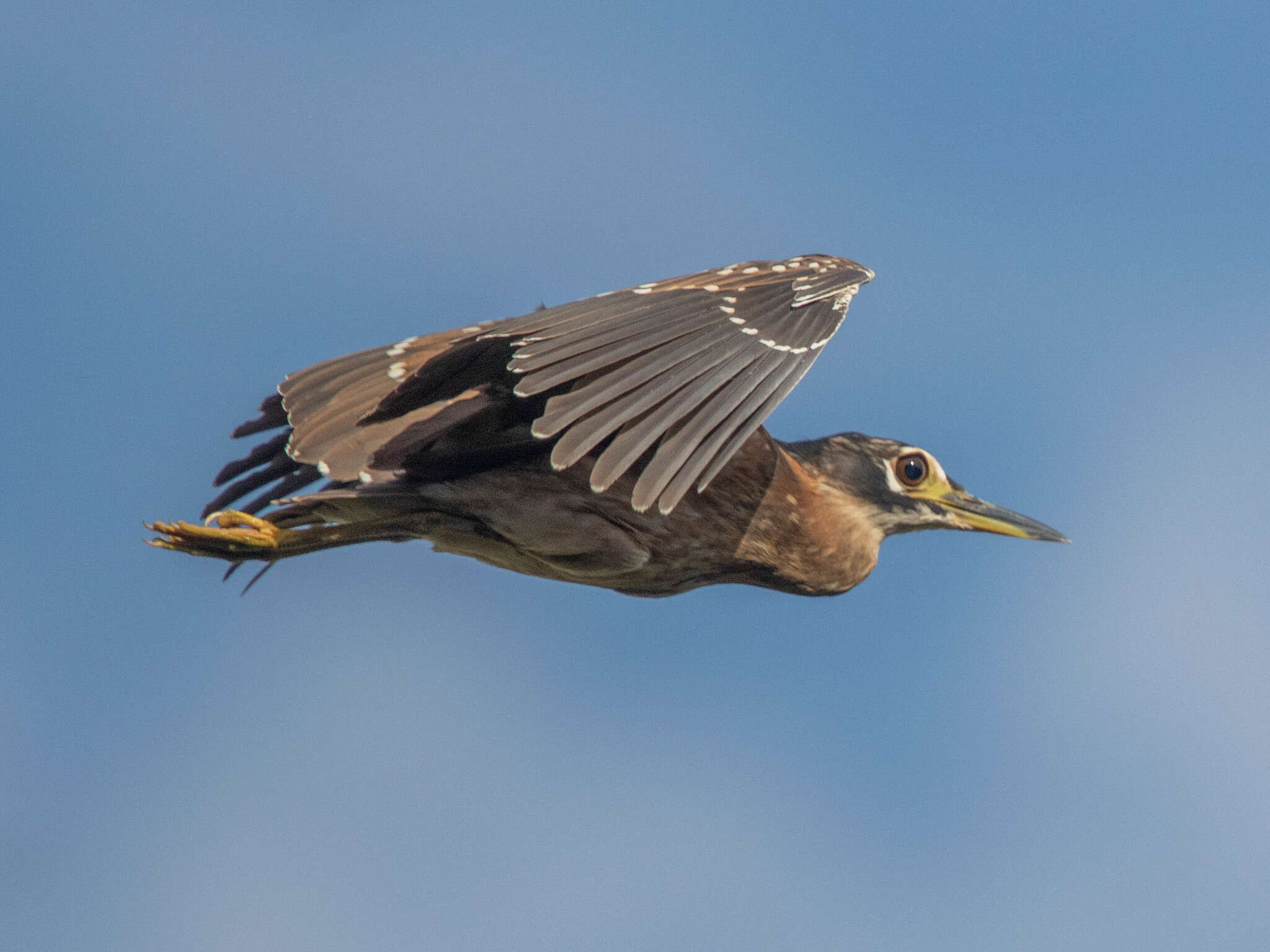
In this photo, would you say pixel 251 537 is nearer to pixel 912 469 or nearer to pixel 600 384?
pixel 600 384

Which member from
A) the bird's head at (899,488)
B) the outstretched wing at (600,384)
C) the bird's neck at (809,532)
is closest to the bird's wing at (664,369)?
the outstretched wing at (600,384)

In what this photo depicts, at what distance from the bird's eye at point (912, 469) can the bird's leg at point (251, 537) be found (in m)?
2.26

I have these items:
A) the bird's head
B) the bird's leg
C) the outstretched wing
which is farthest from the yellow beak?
the bird's leg

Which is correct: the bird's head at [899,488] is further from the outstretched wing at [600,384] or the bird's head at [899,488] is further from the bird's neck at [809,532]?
the outstretched wing at [600,384]

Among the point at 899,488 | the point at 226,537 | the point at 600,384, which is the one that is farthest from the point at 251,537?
the point at 899,488

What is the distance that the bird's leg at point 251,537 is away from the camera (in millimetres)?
6973

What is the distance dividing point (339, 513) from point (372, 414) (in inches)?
27.2

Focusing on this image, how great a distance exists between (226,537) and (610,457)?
2.33 meters

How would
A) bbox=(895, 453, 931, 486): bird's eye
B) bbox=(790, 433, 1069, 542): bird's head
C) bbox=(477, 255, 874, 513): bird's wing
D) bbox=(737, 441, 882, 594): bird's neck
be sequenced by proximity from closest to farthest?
bbox=(477, 255, 874, 513): bird's wing
bbox=(737, 441, 882, 594): bird's neck
bbox=(790, 433, 1069, 542): bird's head
bbox=(895, 453, 931, 486): bird's eye

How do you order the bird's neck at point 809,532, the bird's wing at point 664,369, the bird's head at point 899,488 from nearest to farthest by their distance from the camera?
the bird's wing at point 664,369
the bird's neck at point 809,532
the bird's head at point 899,488

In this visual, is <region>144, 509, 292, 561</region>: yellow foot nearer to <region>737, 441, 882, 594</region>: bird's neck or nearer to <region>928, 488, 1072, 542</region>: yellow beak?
<region>737, 441, 882, 594</region>: bird's neck

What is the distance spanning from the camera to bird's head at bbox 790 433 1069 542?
7.35 meters

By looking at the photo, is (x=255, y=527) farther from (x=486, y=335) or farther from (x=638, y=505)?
(x=638, y=505)

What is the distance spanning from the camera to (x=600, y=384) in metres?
5.55
